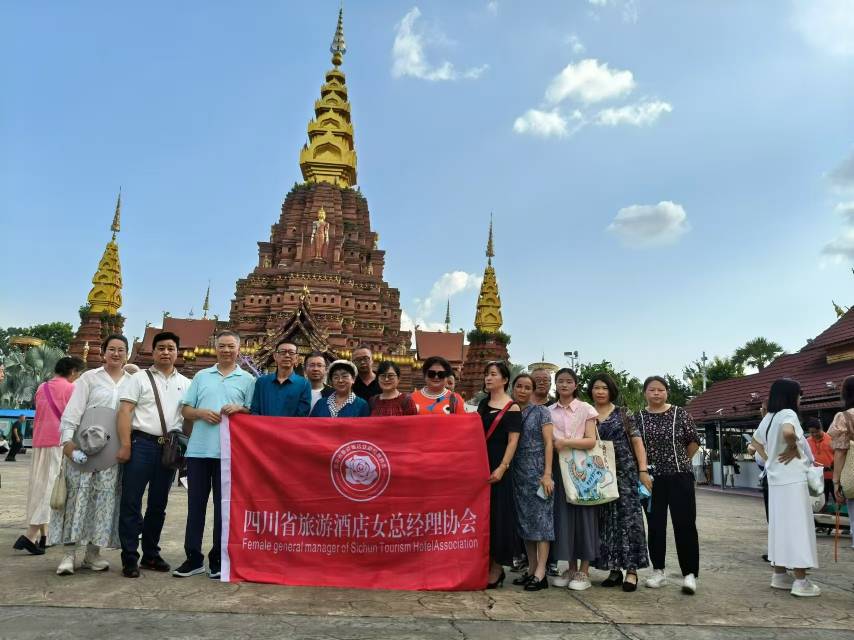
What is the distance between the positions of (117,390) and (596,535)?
4.38m

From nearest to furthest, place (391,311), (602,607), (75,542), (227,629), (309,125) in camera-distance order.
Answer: (227,629) < (602,607) < (75,542) < (391,311) < (309,125)

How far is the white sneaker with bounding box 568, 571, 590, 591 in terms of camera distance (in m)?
4.98

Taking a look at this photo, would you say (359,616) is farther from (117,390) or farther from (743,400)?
(743,400)

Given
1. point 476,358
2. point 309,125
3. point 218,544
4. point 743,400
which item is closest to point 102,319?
point 309,125

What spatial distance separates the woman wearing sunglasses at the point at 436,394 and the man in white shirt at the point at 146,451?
221 centimetres

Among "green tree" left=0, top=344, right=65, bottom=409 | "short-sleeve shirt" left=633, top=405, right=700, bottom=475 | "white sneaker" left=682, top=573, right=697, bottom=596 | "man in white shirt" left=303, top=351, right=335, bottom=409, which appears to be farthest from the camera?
"green tree" left=0, top=344, right=65, bottom=409

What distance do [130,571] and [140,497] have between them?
59 cm

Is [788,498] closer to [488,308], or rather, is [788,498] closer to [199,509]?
[199,509]

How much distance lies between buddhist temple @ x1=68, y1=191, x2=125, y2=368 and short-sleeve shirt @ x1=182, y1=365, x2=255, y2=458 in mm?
39423

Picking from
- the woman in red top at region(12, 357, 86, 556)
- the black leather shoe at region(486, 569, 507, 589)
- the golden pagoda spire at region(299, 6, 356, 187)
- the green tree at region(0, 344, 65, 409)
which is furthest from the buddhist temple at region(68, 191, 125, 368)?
the black leather shoe at region(486, 569, 507, 589)

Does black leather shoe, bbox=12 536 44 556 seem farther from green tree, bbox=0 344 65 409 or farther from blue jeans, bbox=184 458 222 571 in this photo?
green tree, bbox=0 344 65 409

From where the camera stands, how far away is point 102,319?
4125 cm

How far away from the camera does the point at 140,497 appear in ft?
17.1

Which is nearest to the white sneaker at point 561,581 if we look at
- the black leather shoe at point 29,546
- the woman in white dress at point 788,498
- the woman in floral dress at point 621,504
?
the woman in floral dress at point 621,504
